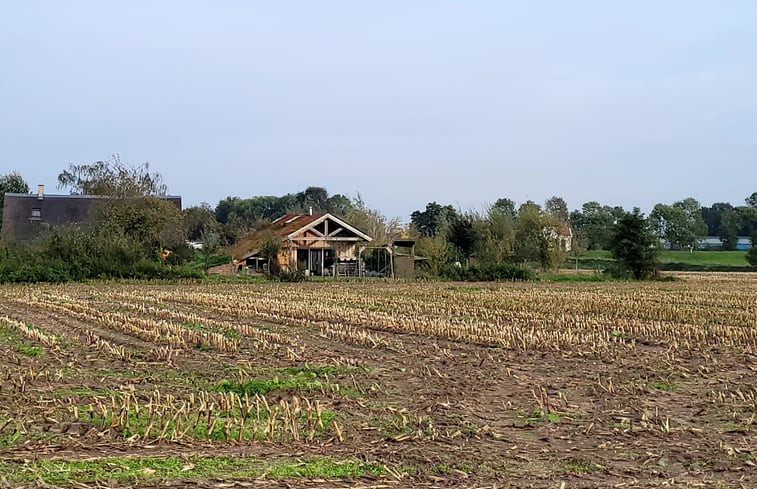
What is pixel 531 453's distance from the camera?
662 centimetres

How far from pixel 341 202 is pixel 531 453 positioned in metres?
101

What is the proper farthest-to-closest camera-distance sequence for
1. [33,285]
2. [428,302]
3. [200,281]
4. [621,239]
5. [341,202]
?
1. [341,202]
2. [621,239]
3. [200,281]
4. [33,285]
5. [428,302]

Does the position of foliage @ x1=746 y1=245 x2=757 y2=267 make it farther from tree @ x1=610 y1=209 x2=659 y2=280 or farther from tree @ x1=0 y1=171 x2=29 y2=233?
tree @ x1=0 y1=171 x2=29 y2=233

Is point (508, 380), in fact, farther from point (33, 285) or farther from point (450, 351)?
point (33, 285)

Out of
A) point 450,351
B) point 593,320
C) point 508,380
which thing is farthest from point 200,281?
point 508,380

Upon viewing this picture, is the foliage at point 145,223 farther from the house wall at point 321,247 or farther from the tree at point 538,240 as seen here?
the tree at point 538,240

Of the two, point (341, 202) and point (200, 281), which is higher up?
point (341, 202)

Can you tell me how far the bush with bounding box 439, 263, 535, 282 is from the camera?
132 ft

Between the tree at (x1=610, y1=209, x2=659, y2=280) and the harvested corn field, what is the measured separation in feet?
84.8

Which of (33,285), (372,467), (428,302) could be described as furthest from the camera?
(33,285)

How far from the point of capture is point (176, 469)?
19.1 ft

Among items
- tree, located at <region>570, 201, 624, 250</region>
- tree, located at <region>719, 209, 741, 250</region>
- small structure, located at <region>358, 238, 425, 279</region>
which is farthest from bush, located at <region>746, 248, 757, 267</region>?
tree, located at <region>719, 209, 741, 250</region>

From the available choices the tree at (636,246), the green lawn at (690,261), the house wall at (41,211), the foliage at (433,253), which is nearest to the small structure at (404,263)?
the foliage at (433,253)

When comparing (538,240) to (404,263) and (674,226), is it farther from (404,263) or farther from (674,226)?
(674,226)
